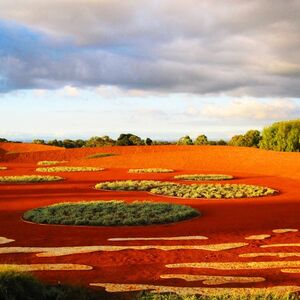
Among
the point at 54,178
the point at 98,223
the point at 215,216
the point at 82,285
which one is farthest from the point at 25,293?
the point at 54,178

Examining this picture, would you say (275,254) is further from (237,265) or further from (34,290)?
(34,290)

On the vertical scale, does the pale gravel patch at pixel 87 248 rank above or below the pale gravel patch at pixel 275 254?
above

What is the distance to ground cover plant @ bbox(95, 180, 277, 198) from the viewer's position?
20891 millimetres

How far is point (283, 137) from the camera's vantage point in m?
57.2

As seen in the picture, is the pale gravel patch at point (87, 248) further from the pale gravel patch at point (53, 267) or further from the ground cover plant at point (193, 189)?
the ground cover plant at point (193, 189)

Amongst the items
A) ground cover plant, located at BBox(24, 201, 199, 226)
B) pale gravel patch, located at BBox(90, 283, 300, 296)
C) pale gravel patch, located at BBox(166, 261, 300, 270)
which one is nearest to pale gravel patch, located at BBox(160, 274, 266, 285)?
pale gravel patch, located at BBox(90, 283, 300, 296)

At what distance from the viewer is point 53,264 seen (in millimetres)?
9555

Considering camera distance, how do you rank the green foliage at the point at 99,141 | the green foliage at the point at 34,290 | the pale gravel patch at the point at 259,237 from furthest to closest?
the green foliage at the point at 99,141 < the pale gravel patch at the point at 259,237 < the green foliage at the point at 34,290

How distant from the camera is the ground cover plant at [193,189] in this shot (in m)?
20.9

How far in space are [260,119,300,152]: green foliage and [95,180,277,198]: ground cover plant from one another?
3458 centimetres

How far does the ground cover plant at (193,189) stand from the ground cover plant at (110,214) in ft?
13.3

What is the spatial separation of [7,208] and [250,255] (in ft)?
33.6

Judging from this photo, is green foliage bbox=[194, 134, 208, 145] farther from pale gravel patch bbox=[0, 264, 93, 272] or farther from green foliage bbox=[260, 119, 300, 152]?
pale gravel patch bbox=[0, 264, 93, 272]

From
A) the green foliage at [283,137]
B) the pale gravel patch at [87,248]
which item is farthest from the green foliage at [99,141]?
the pale gravel patch at [87,248]
